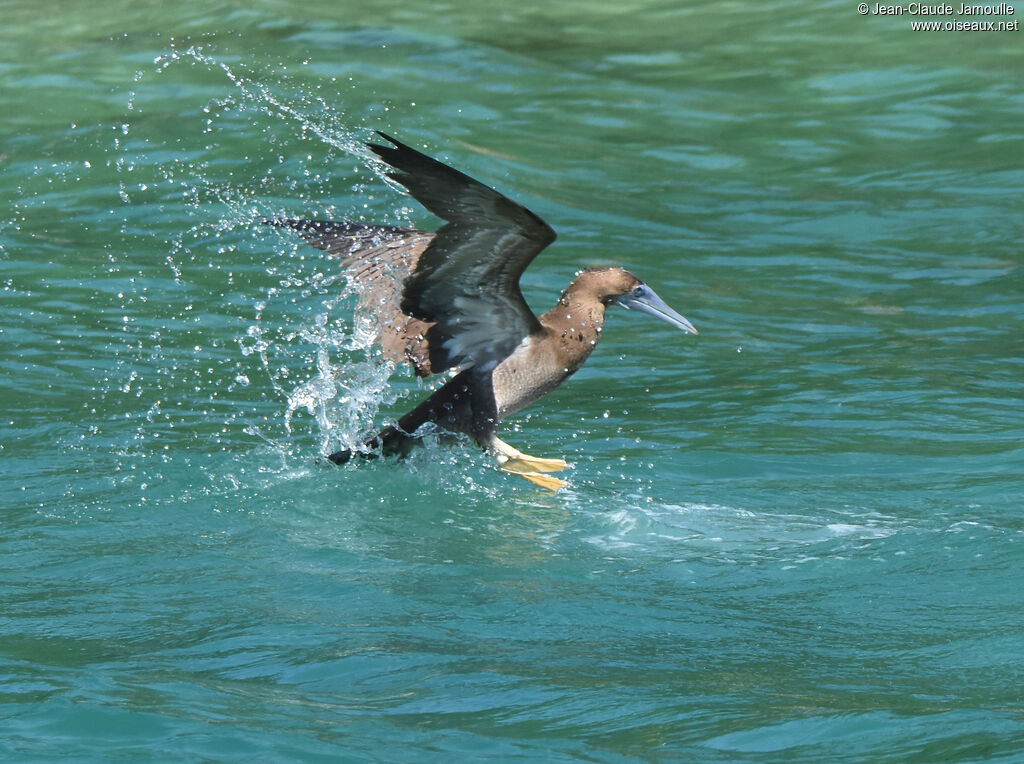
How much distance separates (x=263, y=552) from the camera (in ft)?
20.6

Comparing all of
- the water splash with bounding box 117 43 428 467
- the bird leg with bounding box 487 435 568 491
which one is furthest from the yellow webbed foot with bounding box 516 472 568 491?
the water splash with bounding box 117 43 428 467

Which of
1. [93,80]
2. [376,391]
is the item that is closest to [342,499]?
[376,391]

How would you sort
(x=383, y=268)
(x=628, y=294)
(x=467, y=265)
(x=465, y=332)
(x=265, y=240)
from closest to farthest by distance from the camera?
(x=467, y=265)
(x=465, y=332)
(x=383, y=268)
(x=628, y=294)
(x=265, y=240)

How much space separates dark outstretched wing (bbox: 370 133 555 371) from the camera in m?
5.85

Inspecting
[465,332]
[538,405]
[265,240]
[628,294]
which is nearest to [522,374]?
[465,332]

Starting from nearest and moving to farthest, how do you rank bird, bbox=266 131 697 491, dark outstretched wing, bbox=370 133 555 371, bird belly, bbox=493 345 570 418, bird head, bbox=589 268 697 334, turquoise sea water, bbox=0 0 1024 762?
turquoise sea water, bbox=0 0 1024 762, dark outstretched wing, bbox=370 133 555 371, bird, bbox=266 131 697 491, bird belly, bbox=493 345 570 418, bird head, bbox=589 268 697 334

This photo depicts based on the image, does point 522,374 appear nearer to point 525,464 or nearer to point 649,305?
point 525,464

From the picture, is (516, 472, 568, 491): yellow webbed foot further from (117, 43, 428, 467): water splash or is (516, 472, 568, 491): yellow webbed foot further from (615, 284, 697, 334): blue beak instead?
(615, 284, 697, 334): blue beak

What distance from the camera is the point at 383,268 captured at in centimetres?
719

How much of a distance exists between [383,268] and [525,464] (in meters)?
1.05

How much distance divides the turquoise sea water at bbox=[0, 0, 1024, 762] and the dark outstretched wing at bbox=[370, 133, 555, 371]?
12.4 inches

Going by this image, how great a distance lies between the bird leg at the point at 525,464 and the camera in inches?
283

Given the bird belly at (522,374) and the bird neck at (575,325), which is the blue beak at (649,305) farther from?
the bird belly at (522,374)

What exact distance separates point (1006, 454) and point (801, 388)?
1.43 metres
